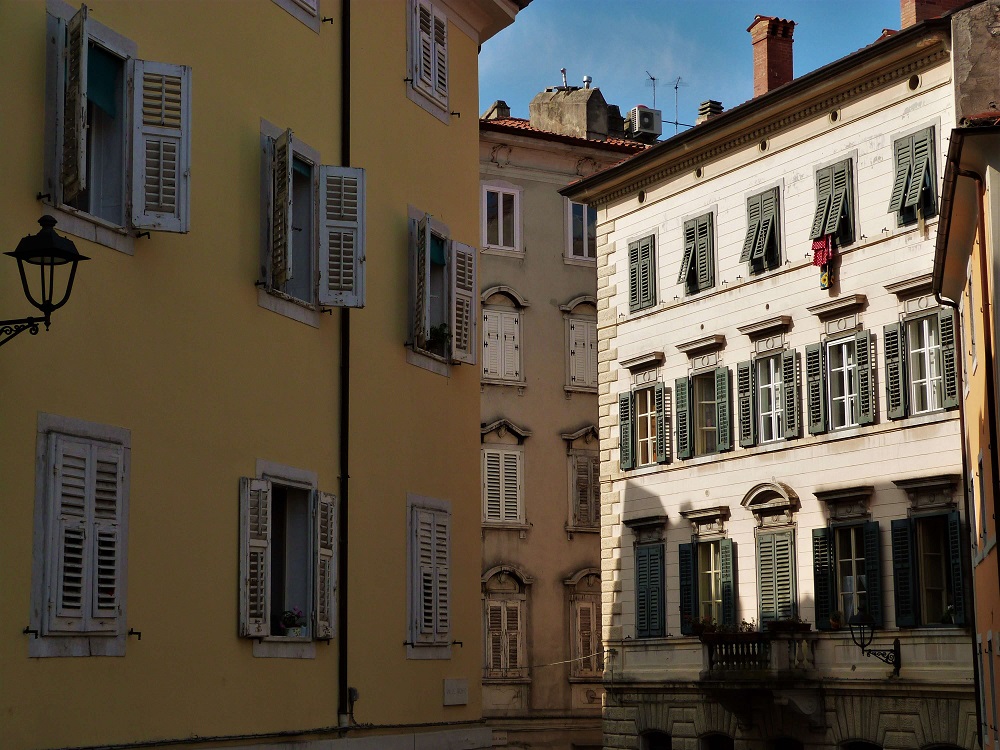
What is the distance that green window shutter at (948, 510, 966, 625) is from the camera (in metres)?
25.7

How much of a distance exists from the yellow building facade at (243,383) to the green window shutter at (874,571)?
10721 millimetres

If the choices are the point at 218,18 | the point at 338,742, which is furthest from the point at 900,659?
the point at 218,18

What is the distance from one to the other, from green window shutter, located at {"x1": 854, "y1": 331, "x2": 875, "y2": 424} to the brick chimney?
331 inches

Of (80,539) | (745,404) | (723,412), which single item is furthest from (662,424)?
(80,539)

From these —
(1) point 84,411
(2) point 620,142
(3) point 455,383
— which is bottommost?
(1) point 84,411

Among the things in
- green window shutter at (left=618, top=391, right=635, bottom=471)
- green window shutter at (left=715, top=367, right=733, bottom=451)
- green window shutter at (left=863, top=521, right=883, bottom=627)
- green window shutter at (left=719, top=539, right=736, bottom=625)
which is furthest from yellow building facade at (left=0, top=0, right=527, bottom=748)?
green window shutter at (left=618, top=391, right=635, bottom=471)

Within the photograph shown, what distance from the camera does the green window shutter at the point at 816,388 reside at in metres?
29.0

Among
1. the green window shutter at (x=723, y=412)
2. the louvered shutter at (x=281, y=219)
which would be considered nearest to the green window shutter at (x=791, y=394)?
the green window shutter at (x=723, y=412)

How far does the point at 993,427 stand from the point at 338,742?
8.05 metres

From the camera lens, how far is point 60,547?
11914mm

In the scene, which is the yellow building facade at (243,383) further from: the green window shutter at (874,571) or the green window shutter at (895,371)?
the green window shutter at (874,571)

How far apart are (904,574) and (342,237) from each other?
47.5 ft

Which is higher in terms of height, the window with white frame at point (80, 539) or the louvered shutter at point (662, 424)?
the louvered shutter at point (662, 424)

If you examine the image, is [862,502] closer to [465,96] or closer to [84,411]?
[465,96]
